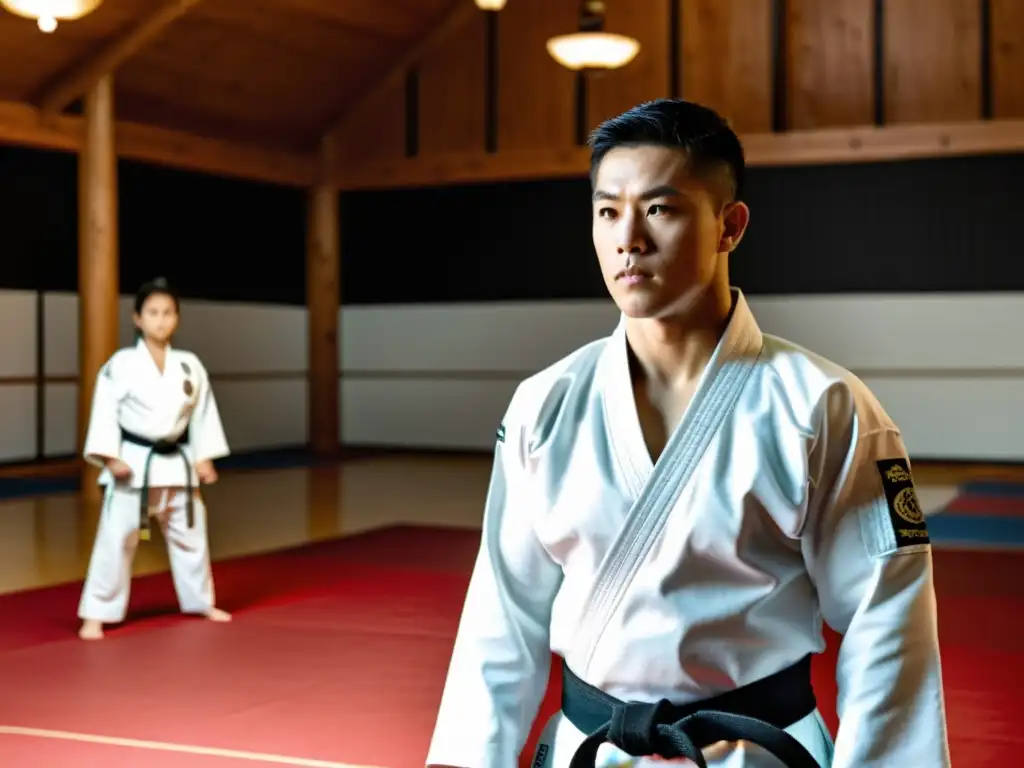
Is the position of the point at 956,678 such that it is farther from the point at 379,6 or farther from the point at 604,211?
the point at 379,6

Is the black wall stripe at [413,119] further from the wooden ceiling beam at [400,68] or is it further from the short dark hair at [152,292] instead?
the short dark hair at [152,292]

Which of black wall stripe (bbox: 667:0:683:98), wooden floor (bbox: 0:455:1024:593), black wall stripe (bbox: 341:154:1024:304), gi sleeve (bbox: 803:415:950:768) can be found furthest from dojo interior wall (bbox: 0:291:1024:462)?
gi sleeve (bbox: 803:415:950:768)

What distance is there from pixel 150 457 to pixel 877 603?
3530 mm

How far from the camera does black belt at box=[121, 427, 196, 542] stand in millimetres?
4359

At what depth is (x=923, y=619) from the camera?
4.00 ft

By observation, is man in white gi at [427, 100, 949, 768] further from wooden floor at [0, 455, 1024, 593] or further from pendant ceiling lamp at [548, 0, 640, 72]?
pendant ceiling lamp at [548, 0, 640, 72]

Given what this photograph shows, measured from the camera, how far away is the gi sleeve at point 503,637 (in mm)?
1351

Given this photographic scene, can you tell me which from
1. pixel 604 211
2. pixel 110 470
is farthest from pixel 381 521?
pixel 604 211

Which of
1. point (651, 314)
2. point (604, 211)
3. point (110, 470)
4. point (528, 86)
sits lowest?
point (110, 470)

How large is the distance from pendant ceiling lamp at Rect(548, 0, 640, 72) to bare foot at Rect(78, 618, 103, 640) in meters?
5.07

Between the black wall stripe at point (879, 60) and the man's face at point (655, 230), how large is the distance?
8560 mm

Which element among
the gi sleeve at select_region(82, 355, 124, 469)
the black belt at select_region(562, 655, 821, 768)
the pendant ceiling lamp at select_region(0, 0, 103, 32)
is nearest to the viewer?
the black belt at select_region(562, 655, 821, 768)

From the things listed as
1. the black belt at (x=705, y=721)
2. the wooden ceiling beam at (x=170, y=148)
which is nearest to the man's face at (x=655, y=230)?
the black belt at (x=705, y=721)

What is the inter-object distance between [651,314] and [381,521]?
582 centimetres
